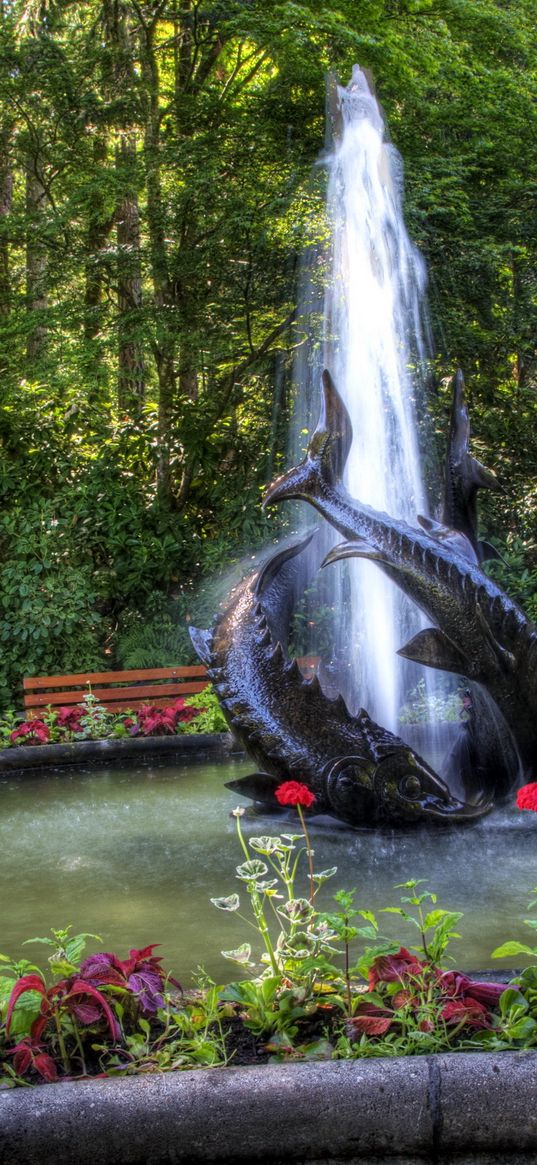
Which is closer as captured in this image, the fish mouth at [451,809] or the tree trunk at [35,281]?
the fish mouth at [451,809]

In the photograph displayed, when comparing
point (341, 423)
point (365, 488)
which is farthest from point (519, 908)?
point (365, 488)

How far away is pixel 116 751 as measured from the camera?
336 inches

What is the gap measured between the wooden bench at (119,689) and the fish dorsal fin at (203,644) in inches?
126

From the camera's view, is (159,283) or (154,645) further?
(159,283)

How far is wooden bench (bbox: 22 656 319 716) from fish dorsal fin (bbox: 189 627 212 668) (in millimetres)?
3190

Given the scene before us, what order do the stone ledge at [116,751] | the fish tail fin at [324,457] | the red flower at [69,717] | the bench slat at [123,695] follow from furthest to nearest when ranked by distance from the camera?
the bench slat at [123,695] → the red flower at [69,717] → the stone ledge at [116,751] → the fish tail fin at [324,457]

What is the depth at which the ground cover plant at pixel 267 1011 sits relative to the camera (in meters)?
2.80

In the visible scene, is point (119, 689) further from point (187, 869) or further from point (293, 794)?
point (293, 794)

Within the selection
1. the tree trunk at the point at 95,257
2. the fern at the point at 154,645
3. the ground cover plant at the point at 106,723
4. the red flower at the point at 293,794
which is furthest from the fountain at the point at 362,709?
the tree trunk at the point at 95,257

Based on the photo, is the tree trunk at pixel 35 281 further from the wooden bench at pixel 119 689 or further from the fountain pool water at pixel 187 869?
the fountain pool water at pixel 187 869

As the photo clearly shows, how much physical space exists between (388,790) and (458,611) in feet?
3.29

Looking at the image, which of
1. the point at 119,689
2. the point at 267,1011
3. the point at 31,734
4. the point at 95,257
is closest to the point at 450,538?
the point at 267,1011

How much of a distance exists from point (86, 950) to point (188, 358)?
377 inches

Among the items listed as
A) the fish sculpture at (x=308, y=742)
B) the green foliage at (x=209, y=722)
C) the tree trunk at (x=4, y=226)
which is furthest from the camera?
the tree trunk at (x=4, y=226)
